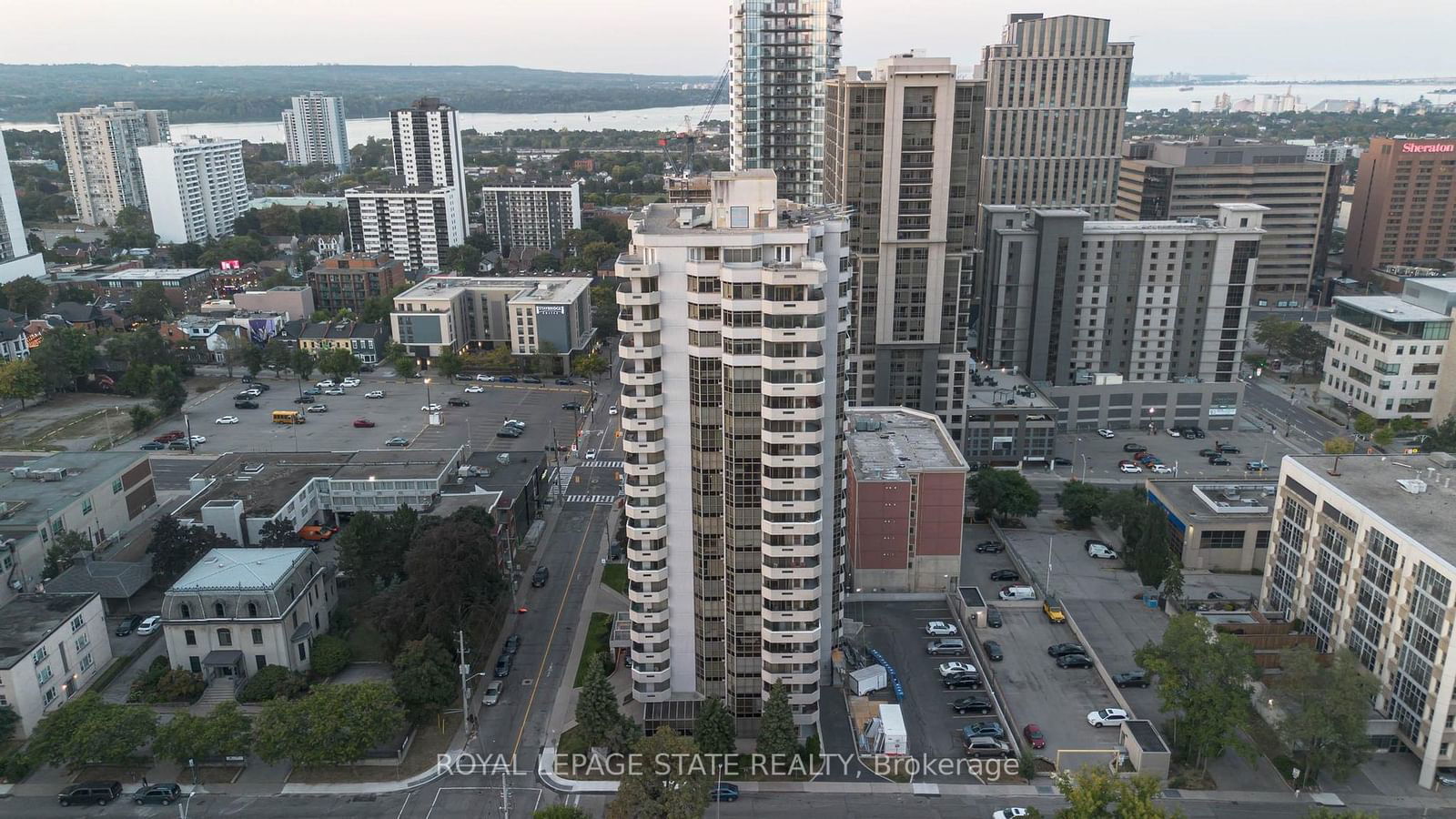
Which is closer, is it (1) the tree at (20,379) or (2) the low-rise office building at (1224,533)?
(2) the low-rise office building at (1224,533)

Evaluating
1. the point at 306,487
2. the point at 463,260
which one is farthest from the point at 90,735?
the point at 463,260

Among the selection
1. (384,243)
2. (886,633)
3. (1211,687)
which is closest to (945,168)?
(886,633)

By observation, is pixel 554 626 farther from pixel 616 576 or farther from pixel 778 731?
pixel 778 731

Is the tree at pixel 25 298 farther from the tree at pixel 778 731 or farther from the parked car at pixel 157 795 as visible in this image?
the tree at pixel 778 731

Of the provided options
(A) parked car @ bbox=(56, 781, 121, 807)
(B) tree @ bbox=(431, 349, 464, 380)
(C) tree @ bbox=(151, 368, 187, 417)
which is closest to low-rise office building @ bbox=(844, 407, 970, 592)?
(A) parked car @ bbox=(56, 781, 121, 807)

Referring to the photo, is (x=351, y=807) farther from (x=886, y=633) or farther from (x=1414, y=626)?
(x=1414, y=626)

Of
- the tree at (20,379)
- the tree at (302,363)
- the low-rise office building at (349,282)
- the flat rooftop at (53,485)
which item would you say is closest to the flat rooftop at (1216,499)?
the flat rooftop at (53,485)

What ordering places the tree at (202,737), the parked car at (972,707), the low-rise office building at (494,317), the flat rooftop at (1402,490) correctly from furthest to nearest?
the low-rise office building at (494,317) < the parked car at (972,707) < the flat rooftop at (1402,490) < the tree at (202,737)
